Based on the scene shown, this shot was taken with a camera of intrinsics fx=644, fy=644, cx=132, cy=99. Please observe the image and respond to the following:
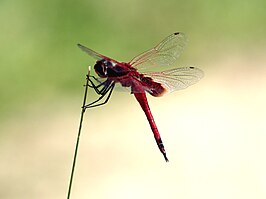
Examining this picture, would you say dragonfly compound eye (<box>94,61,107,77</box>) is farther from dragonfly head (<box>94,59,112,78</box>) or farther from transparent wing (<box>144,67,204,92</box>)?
transparent wing (<box>144,67,204,92</box>)

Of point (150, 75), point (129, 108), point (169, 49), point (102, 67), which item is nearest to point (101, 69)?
point (102, 67)

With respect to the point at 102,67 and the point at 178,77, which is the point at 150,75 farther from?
the point at 102,67

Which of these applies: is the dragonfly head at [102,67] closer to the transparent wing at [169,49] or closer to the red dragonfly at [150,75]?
the red dragonfly at [150,75]

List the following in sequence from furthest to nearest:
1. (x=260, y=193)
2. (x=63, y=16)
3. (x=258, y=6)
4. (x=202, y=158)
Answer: (x=258, y=6) < (x=63, y=16) < (x=202, y=158) < (x=260, y=193)

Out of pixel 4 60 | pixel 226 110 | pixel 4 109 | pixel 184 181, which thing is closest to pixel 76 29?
pixel 4 60

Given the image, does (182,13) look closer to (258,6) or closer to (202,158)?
(258,6)

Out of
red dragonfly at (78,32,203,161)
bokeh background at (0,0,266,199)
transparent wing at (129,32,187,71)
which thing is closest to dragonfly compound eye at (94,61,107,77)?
red dragonfly at (78,32,203,161)

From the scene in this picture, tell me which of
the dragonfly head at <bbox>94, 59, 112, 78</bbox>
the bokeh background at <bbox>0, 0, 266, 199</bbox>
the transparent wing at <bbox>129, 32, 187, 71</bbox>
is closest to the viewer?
the dragonfly head at <bbox>94, 59, 112, 78</bbox>
